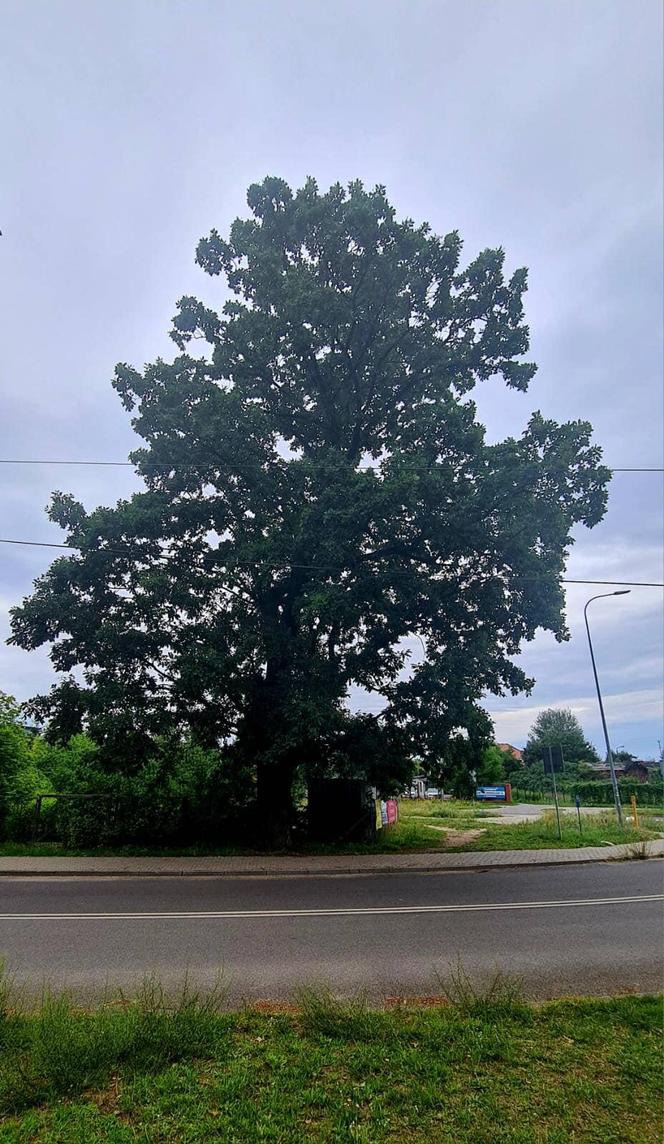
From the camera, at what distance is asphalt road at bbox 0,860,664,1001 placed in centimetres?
621

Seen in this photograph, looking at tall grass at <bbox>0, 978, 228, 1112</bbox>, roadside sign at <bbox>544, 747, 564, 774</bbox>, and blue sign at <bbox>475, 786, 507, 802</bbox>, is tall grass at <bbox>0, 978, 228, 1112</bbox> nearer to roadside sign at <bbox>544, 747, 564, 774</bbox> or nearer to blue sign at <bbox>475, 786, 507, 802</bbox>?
roadside sign at <bbox>544, 747, 564, 774</bbox>

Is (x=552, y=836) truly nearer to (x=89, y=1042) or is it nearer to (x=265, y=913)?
(x=265, y=913)

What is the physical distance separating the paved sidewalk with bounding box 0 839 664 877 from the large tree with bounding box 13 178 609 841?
2.12 metres

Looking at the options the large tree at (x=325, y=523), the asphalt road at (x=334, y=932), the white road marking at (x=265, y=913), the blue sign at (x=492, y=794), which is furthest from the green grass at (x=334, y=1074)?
the blue sign at (x=492, y=794)

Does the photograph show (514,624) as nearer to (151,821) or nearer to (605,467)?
(605,467)

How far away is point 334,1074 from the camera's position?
13.2ft

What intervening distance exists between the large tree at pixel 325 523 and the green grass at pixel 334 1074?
874 centimetres

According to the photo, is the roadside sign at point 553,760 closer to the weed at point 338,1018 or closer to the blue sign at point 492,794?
the weed at point 338,1018

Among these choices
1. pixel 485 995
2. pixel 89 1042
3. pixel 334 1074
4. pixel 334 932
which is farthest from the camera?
pixel 334 932

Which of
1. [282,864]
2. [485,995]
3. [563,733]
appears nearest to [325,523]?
[282,864]

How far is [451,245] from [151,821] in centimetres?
1776

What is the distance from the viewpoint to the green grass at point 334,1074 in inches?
134

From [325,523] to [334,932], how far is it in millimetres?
8365

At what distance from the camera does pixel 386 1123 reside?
345 cm
